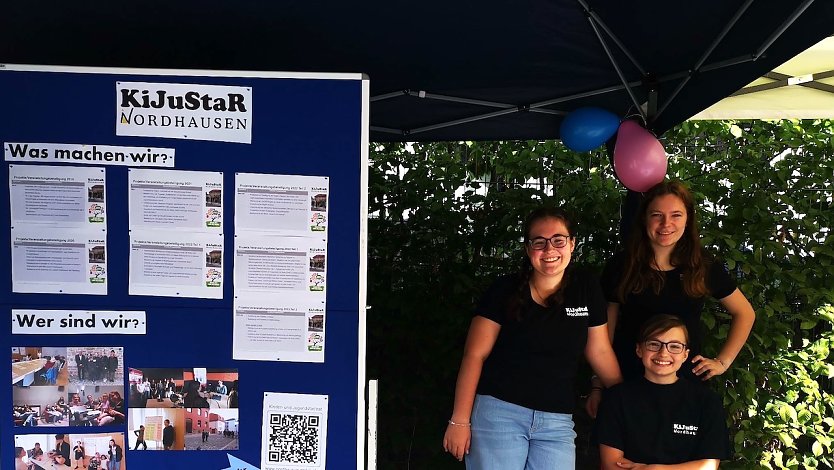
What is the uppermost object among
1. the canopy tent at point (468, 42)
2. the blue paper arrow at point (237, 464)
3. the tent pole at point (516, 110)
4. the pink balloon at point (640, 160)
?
the canopy tent at point (468, 42)

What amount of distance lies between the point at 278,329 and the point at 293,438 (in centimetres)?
33

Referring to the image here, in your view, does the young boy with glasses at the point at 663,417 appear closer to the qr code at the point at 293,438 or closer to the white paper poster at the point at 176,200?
the qr code at the point at 293,438

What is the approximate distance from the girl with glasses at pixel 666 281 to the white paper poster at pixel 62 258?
1645 millimetres

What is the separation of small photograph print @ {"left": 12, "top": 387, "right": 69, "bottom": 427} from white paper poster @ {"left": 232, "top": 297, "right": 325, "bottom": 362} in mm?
543

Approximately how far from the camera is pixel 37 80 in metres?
2.12

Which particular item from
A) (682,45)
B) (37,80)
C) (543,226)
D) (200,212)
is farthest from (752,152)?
(37,80)

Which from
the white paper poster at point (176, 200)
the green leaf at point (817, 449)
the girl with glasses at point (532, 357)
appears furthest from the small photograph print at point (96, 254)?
the green leaf at point (817, 449)

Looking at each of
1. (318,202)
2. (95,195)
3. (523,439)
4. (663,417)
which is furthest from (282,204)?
(663,417)

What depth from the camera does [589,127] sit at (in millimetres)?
3070

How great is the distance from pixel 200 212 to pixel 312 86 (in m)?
0.49

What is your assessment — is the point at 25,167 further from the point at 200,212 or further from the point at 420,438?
the point at 420,438

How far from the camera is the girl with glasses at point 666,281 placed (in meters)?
2.46

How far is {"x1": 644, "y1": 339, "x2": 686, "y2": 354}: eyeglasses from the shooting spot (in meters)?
2.32

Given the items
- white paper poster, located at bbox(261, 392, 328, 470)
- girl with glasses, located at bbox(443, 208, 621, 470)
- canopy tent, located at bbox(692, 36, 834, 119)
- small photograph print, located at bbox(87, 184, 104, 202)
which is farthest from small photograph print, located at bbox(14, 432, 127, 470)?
canopy tent, located at bbox(692, 36, 834, 119)
